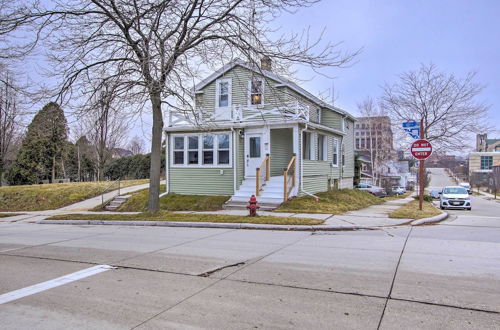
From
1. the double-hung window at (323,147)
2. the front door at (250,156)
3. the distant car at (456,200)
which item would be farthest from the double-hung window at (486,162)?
the front door at (250,156)

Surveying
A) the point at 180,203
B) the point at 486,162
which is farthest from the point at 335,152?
the point at 486,162

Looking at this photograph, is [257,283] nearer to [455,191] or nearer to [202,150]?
[202,150]

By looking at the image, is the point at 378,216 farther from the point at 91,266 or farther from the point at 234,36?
the point at 91,266

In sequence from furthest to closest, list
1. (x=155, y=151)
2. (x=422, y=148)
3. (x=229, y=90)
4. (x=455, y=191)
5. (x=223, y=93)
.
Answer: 1. (x=455, y=191)
2. (x=223, y=93)
3. (x=229, y=90)
4. (x=155, y=151)
5. (x=422, y=148)

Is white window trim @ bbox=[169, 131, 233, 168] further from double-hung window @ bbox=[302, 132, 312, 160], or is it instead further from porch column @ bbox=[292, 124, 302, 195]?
double-hung window @ bbox=[302, 132, 312, 160]

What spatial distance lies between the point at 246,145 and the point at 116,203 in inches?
283

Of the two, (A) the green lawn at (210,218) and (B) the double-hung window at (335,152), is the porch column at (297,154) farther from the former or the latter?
(B) the double-hung window at (335,152)

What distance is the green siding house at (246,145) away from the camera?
16.9 m

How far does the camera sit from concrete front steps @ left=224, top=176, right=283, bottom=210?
625 inches

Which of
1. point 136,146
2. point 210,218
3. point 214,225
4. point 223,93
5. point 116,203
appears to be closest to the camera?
point 214,225

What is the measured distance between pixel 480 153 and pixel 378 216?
292 ft

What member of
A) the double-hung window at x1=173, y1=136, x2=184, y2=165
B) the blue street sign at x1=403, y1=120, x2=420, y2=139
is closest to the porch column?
the blue street sign at x1=403, y1=120, x2=420, y2=139

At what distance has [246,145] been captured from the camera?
18.0m

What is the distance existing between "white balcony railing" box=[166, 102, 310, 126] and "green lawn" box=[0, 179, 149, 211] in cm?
775
